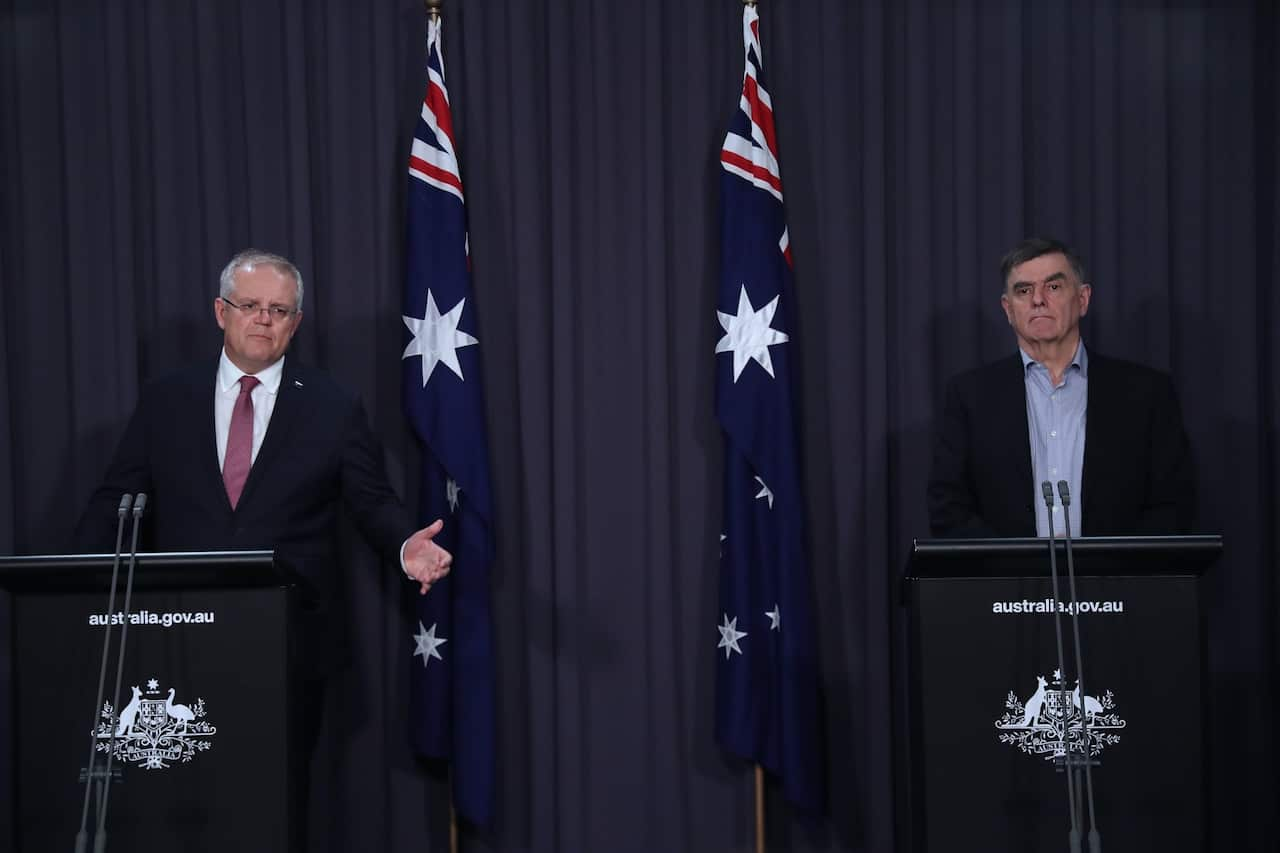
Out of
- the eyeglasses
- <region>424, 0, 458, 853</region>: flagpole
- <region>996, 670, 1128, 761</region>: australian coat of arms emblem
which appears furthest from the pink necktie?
<region>996, 670, 1128, 761</region>: australian coat of arms emblem

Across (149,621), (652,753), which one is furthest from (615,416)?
(149,621)

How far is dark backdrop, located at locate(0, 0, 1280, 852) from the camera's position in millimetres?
4555

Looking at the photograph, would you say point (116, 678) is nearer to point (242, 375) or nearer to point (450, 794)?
point (242, 375)

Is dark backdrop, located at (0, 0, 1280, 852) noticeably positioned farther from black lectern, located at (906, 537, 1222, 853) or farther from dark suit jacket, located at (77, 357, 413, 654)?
black lectern, located at (906, 537, 1222, 853)

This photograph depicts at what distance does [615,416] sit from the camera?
4574mm

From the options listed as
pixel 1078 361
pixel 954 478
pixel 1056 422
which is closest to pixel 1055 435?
pixel 1056 422

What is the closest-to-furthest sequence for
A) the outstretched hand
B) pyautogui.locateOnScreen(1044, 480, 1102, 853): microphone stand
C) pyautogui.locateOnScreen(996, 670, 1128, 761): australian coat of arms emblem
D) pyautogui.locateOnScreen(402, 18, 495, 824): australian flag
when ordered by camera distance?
pyautogui.locateOnScreen(1044, 480, 1102, 853): microphone stand, pyautogui.locateOnScreen(996, 670, 1128, 761): australian coat of arms emblem, the outstretched hand, pyautogui.locateOnScreen(402, 18, 495, 824): australian flag

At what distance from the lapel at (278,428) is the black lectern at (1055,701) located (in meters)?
1.95

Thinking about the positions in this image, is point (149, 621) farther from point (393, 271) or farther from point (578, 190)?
point (578, 190)

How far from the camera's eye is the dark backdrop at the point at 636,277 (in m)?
4.55

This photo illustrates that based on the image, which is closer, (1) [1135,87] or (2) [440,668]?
(2) [440,668]

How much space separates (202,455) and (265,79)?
60.0 inches

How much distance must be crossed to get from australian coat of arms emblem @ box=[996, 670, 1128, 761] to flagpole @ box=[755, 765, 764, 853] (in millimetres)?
1509

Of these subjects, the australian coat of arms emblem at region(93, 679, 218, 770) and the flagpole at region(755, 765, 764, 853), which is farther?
the flagpole at region(755, 765, 764, 853)
